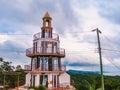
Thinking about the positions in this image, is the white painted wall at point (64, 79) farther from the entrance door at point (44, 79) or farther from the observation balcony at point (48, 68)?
the entrance door at point (44, 79)

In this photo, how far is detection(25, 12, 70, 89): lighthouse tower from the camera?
55219 mm

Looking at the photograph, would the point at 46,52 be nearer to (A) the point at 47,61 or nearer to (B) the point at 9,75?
(A) the point at 47,61

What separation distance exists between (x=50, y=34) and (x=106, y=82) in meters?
12.3

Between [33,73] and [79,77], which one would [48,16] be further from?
[79,77]

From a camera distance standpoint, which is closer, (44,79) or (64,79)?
(44,79)

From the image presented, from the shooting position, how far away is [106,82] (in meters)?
58.2

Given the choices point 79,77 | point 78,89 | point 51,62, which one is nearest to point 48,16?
point 51,62

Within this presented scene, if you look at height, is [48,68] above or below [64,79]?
above

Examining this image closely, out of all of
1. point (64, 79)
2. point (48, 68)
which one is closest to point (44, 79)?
point (48, 68)

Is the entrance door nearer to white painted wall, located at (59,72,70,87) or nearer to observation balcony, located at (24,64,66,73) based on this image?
observation balcony, located at (24,64,66,73)

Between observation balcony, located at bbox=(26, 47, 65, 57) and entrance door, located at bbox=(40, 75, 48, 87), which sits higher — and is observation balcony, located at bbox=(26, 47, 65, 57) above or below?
above

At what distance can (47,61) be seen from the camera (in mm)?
55938

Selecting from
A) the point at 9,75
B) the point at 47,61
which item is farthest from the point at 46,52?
the point at 9,75

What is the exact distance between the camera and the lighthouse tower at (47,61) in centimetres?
5522
